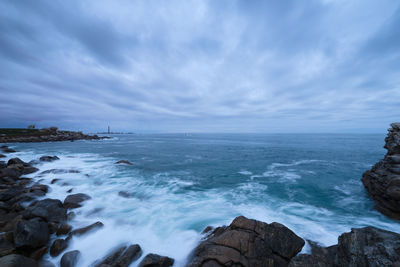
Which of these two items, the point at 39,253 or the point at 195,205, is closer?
the point at 39,253

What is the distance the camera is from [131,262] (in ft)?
18.4

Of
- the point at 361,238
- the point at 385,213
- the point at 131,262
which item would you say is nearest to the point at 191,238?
the point at 131,262

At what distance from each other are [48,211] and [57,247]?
2836 mm

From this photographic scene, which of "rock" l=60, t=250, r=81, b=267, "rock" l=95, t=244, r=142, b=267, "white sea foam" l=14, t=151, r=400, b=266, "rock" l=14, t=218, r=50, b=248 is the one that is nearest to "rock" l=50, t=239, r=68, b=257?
"white sea foam" l=14, t=151, r=400, b=266

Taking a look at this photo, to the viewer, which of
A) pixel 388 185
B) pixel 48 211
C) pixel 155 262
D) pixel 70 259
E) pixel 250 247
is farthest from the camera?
pixel 388 185

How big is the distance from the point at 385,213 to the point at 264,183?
24.7 ft

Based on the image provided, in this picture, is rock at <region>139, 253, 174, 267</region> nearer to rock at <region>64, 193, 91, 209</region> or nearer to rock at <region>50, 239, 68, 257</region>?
rock at <region>50, 239, 68, 257</region>

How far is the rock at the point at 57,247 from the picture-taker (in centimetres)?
594

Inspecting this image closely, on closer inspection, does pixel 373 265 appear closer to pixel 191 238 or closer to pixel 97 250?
pixel 191 238

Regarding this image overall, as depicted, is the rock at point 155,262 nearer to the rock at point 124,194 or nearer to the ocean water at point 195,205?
the ocean water at point 195,205

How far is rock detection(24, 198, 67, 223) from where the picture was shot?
7402 millimetres

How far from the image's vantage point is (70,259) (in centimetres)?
566

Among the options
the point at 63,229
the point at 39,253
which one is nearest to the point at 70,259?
the point at 39,253

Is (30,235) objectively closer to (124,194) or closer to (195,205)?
(124,194)
